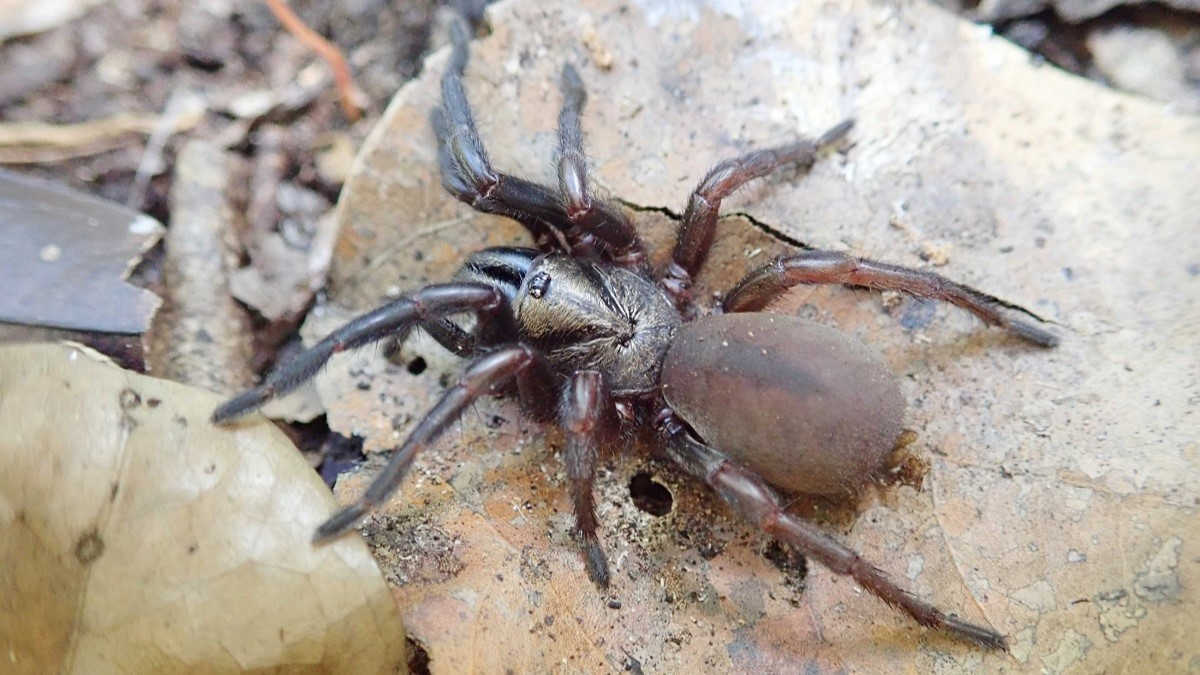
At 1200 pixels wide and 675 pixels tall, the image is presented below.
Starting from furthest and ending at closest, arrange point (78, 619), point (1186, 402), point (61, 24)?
point (61, 24), point (1186, 402), point (78, 619)

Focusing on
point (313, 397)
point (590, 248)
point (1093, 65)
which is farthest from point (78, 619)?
point (1093, 65)

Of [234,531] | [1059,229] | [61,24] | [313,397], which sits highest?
[1059,229]

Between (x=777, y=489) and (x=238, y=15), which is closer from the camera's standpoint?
(x=777, y=489)

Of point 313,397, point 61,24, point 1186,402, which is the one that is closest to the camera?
point 1186,402

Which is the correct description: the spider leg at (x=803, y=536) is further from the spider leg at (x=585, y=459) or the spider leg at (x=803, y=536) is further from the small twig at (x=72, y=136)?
the small twig at (x=72, y=136)

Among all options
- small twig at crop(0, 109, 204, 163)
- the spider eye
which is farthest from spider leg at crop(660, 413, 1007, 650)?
small twig at crop(0, 109, 204, 163)

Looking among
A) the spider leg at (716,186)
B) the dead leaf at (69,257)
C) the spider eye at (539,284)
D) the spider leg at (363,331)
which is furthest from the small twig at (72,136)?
the spider leg at (716,186)

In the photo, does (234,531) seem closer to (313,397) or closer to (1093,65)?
(313,397)
